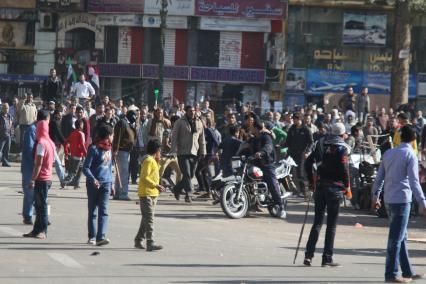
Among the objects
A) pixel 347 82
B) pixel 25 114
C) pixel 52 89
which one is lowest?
pixel 25 114

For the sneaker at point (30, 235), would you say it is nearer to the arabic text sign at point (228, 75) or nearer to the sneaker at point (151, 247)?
the sneaker at point (151, 247)

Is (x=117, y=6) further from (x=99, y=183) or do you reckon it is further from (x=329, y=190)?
(x=329, y=190)

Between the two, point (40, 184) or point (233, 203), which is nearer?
point (40, 184)

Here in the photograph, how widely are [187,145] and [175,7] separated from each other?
88.7 feet

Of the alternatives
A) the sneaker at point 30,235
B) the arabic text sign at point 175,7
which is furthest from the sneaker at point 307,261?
the arabic text sign at point 175,7

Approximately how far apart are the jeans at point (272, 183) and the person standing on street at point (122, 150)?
11.4 ft

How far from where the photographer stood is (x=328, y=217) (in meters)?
14.2

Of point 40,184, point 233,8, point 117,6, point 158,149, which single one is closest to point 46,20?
point 117,6

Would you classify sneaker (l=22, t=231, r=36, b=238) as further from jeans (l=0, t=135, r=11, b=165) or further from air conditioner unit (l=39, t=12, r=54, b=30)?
air conditioner unit (l=39, t=12, r=54, b=30)

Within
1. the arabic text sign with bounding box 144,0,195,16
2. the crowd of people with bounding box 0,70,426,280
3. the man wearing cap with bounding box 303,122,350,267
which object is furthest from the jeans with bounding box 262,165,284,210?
the arabic text sign with bounding box 144,0,195,16

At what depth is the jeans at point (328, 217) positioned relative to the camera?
46.4ft

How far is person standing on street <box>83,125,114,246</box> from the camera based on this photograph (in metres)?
15.4

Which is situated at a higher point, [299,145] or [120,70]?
[120,70]

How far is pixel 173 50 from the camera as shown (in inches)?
1962
